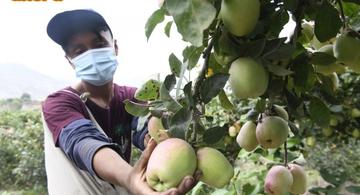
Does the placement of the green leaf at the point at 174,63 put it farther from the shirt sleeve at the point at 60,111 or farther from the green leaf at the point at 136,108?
the shirt sleeve at the point at 60,111

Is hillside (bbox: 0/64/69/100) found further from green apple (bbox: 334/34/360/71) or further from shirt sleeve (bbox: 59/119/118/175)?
green apple (bbox: 334/34/360/71)

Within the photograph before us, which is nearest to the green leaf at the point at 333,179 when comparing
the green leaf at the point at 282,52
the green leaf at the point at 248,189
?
the green leaf at the point at 248,189

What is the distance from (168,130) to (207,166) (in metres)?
0.07

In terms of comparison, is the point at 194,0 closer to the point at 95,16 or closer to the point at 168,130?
the point at 168,130

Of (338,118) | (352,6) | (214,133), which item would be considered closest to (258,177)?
(338,118)

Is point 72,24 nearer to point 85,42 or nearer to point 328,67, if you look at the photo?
point 85,42

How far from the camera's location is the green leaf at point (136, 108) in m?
0.66

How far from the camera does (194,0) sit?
1.63ft

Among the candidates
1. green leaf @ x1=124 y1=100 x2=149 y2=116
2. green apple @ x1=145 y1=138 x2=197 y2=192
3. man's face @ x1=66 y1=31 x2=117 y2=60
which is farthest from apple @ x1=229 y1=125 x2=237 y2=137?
green apple @ x1=145 y1=138 x2=197 y2=192

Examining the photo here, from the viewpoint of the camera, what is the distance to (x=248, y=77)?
0.58 m

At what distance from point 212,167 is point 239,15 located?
0.59ft

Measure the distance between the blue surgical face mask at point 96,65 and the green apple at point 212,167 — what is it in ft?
2.33

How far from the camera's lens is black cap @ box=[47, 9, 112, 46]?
114cm

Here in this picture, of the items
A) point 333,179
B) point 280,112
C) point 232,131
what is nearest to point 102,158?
point 280,112
